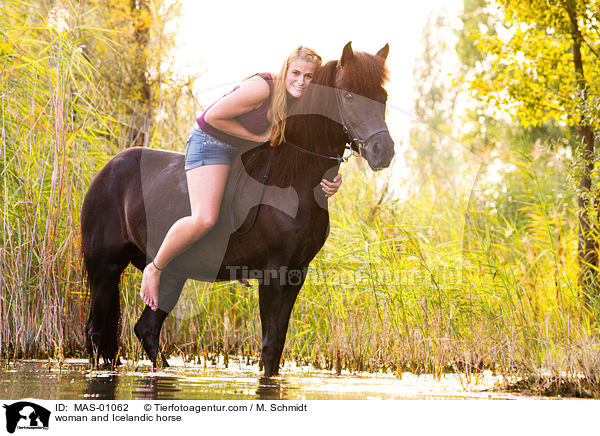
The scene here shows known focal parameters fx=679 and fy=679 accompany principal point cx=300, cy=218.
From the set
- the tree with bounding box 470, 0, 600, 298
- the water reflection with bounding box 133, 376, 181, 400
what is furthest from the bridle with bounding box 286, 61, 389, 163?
the tree with bounding box 470, 0, 600, 298

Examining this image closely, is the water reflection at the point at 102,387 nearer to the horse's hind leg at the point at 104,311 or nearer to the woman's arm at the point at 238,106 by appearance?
the horse's hind leg at the point at 104,311

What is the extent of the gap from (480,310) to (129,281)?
2.98 m

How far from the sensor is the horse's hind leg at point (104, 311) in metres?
5.00

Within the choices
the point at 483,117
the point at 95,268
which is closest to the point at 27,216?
the point at 95,268

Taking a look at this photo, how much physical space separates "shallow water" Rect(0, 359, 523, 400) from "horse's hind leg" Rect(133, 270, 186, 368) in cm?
15

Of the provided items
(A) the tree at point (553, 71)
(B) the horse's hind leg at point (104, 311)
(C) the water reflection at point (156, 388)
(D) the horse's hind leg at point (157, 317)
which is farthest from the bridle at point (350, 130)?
(A) the tree at point (553, 71)

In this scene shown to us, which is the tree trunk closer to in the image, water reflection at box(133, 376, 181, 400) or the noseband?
the noseband

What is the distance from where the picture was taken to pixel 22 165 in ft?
19.1

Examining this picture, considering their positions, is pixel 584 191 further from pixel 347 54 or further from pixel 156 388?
pixel 156 388

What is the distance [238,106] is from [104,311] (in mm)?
1974

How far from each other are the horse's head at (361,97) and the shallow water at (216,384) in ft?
4.45

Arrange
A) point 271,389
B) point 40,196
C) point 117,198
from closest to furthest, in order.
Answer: point 271,389 < point 117,198 < point 40,196

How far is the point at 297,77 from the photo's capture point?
414 cm
